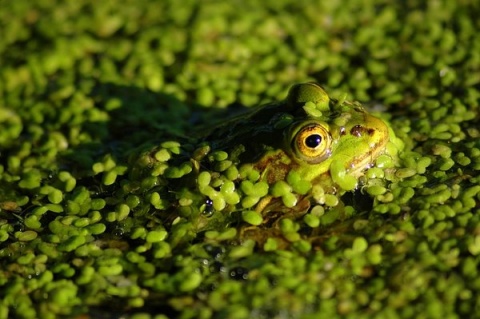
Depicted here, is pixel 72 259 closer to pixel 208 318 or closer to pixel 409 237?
pixel 208 318

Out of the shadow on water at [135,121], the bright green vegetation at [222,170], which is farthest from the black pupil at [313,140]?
the shadow on water at [135,121]

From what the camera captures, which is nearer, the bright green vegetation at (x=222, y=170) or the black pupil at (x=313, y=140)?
the bright green vegetation at (x=222, y=170)

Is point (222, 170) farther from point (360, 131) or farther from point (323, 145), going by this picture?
point (360, 131)

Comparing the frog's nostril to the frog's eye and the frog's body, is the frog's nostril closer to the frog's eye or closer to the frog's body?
the frog's body

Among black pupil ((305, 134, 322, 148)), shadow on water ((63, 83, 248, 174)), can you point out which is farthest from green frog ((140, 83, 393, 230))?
shadow on water ((63, 83, 248, 174))

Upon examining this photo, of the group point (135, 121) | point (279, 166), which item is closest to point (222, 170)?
point (279, 166)

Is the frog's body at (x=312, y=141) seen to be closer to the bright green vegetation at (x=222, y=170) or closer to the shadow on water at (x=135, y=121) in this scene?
the bright green vegetation at (x=222, y=170)

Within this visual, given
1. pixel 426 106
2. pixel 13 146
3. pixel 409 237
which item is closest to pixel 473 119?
pixel 426 106
